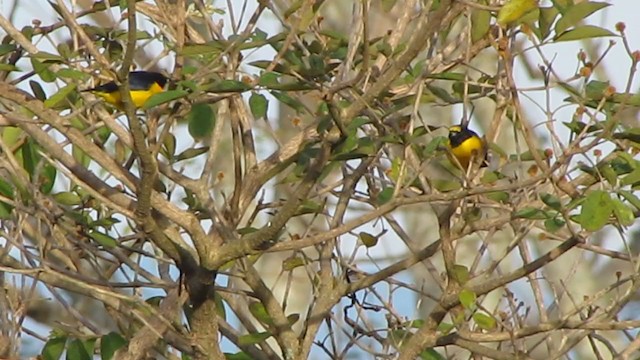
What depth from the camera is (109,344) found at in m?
2.37

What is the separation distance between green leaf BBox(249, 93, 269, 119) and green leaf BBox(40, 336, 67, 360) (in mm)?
682

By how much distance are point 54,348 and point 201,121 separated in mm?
593

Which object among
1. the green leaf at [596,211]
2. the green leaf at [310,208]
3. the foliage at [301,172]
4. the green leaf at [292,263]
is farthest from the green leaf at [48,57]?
the green leaf at [596,211]

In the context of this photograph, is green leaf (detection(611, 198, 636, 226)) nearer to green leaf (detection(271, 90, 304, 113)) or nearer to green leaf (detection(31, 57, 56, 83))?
green leaf (detection(271, 90, 304, 113))

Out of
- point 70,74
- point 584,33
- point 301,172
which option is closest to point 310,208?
point 301,172

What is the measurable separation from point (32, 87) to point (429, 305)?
4381 millimetres

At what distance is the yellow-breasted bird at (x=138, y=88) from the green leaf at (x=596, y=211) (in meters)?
0.84

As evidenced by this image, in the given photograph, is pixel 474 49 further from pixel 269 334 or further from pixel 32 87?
pixel 32 87

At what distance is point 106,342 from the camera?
2.37 meters

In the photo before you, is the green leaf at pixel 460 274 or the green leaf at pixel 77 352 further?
the green leaf at pixel 77 352

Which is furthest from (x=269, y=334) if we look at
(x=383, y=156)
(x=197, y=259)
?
(x=383, y=156)

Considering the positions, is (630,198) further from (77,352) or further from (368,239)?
(77,352)

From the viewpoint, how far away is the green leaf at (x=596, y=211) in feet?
6.21

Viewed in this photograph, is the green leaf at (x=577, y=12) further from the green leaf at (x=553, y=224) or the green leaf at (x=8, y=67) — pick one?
the green leaf at (x=8, y=67)
